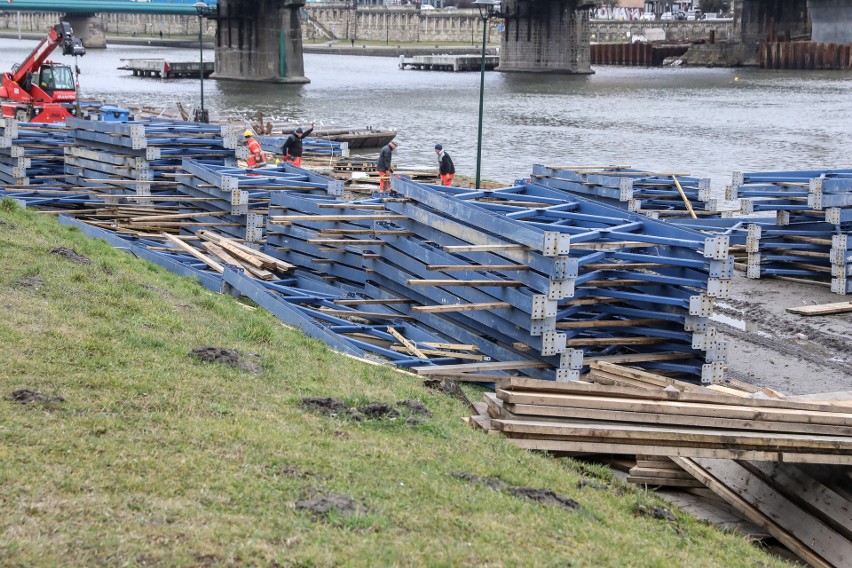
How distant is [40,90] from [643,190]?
2864 centimetres

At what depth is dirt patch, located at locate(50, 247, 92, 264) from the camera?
15.1 m

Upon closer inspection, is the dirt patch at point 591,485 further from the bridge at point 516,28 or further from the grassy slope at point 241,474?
the bridge at point 516,28

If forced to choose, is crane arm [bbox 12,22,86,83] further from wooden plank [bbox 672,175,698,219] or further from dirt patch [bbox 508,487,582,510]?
dirt patch [bbox 508,487,582,510]

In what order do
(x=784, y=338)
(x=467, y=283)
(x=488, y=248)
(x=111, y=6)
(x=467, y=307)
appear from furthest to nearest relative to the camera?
(x=111, y=6), (x=784, y=338), (x=467, y=283), (x=467, y=307), (x=488, y=248)

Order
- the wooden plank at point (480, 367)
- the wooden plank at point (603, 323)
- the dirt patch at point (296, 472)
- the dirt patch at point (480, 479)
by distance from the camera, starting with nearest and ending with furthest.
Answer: the dirt patch at point (296, 472) < the dirt patch at point (480, 479) < the wooden plank at point (480, 367) < the wooden plank at point (603, 323)

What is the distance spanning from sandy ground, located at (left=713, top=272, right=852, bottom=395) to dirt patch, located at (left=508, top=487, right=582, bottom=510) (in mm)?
8062

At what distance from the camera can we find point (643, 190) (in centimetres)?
2378

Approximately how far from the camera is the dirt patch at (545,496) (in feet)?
26.7

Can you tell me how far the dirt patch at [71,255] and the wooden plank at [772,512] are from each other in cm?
912

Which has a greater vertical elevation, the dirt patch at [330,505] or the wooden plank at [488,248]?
the wooden plank at [488,248]

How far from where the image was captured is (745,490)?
9.16 meters

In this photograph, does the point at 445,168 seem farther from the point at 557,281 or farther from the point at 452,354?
the point at 557,281

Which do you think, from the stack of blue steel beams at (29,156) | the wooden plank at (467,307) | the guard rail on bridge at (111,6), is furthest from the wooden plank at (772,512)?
the guard rail on bridge at (111,6)

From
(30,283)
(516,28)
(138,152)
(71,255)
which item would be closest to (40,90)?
(138,152)
